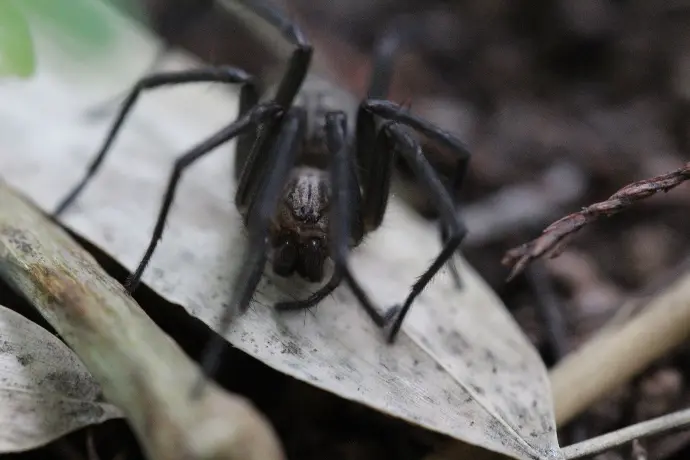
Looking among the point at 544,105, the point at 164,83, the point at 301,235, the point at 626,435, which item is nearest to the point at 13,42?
the point at 164,83

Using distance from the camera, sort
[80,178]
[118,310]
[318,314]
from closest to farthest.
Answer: [118,310]
[318,314]
[80,178]

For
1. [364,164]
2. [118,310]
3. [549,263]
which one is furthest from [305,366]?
[549,263]

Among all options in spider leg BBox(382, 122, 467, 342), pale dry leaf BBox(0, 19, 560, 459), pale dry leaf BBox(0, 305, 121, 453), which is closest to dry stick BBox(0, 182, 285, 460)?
pale dry leaf BBox(0, 305, 121, 453)

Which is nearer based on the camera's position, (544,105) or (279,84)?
(279,84)

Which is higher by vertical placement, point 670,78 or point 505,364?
point 670,78

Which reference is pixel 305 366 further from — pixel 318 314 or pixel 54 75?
pixel 54 75

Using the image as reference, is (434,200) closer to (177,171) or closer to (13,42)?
(177,171)
